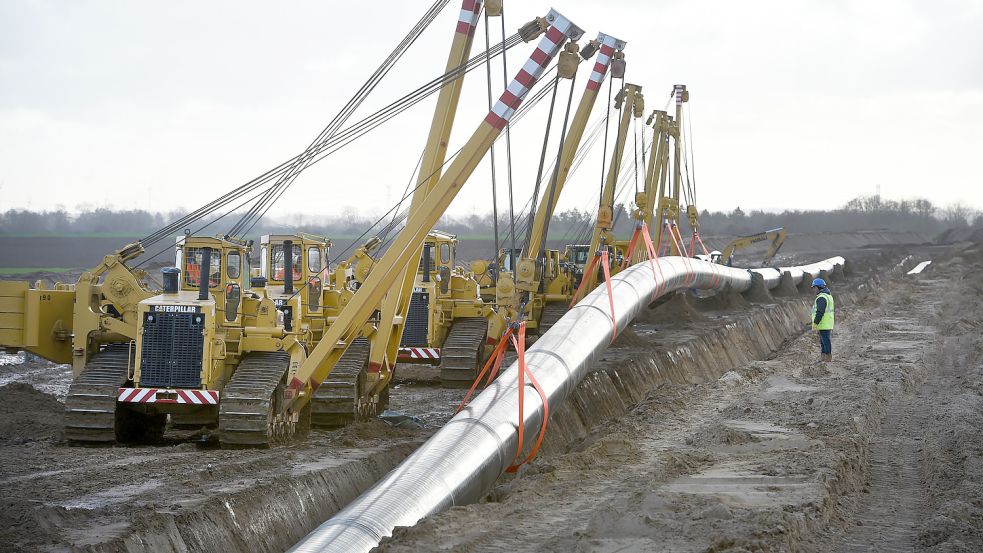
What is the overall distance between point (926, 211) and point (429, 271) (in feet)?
392

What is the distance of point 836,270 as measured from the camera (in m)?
54.3

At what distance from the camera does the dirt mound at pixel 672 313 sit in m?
30.5

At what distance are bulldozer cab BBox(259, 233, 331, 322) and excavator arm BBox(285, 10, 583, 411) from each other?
154 inches

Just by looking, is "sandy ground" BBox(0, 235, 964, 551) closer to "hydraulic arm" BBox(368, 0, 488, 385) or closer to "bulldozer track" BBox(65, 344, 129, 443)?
"bulldozer track" BBox(65, 344, 129, 443)

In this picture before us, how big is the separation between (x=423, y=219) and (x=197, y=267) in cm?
362

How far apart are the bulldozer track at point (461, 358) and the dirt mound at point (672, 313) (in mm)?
9890

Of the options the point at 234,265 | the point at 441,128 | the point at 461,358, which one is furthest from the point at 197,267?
the point at 461,358

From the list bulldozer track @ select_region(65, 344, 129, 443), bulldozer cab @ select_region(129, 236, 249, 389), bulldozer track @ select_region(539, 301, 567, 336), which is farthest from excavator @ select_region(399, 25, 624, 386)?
bulldozer track @ select_region(65, 344, 129, 443)

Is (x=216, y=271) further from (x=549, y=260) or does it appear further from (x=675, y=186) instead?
(x=675, y=186)

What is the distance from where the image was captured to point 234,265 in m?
15.5

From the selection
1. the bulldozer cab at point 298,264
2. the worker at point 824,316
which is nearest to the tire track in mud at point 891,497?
the worker at point 824,316

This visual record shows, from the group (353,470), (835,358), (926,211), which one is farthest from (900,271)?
(926,211)

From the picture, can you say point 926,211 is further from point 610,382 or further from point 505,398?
point 505,398

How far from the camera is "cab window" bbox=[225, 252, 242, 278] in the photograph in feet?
50.6
